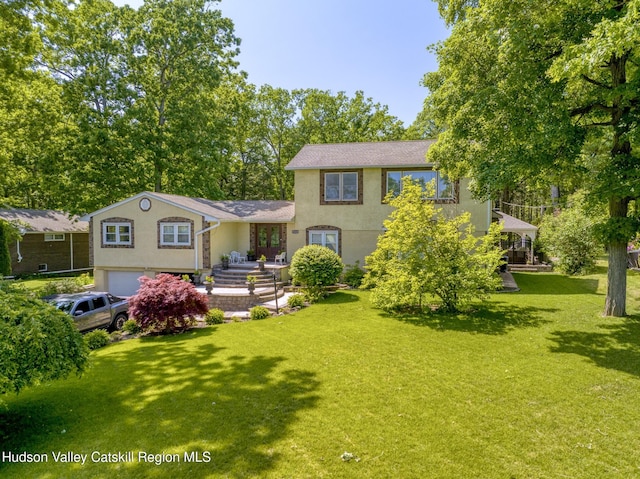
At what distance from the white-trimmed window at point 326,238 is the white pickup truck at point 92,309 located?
32.3ft

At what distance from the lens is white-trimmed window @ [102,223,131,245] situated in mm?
19688

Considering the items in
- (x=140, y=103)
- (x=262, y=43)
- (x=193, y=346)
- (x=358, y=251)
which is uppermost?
(x=262, y=43)

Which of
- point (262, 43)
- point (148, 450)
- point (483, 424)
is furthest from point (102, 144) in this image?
point (483, 424)

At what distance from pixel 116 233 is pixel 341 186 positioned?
12893 millimetres

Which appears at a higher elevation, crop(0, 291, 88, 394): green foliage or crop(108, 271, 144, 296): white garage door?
crop(0, 291, 88, 394): green foliage

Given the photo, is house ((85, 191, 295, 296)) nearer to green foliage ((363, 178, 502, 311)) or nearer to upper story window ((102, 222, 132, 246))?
upper story window ((102, 222, 132, 246))

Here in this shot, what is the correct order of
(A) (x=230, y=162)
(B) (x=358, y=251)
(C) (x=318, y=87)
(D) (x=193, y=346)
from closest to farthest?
(D) (x=193, y=346) < (B) (x=358, y=251) < (A) (x=230, y=162) < (C) (x=318, y=87)

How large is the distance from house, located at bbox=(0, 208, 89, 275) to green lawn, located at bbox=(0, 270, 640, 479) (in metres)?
22.8

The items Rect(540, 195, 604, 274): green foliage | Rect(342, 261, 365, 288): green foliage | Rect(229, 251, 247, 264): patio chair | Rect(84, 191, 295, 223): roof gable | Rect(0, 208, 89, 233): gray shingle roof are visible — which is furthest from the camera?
Rect(0, 208, 89, 233): gray shingle roof

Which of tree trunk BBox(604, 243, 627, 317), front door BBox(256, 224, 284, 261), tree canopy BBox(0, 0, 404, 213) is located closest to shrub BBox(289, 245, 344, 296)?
front door BBox(256, 224, 284, 261)

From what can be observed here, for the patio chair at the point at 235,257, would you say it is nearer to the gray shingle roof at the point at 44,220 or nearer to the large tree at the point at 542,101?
the gray shingle roof at the point at 44,220

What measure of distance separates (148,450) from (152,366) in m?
4.01

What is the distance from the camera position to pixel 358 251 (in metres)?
19.5

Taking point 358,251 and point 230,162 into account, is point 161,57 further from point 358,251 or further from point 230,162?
point 358,251
